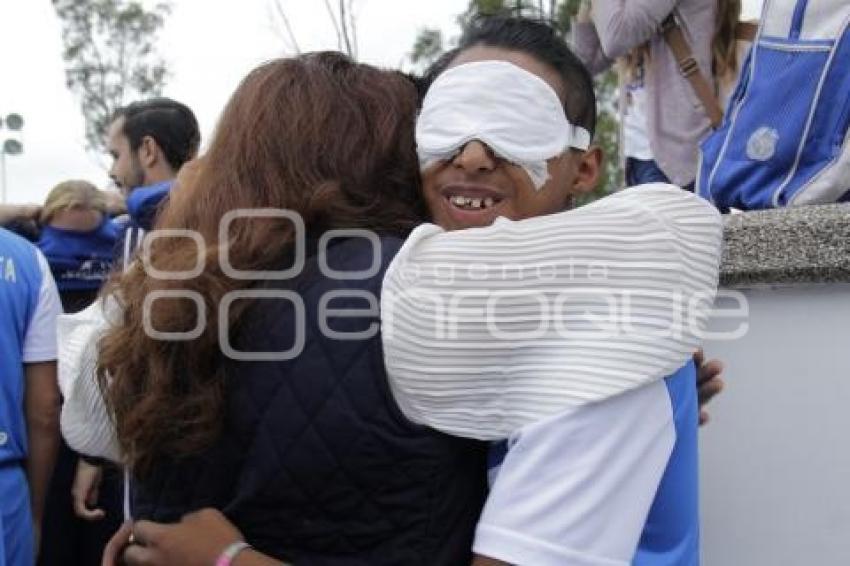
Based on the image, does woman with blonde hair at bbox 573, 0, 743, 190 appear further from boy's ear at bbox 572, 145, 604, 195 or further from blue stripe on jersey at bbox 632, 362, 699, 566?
blue stripe on jersey at bbox 632, 362, 699, 566

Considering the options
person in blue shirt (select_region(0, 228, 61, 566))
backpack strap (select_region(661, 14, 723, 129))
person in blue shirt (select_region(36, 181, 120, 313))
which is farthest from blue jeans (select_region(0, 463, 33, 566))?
backpack strap (select_region(661, 14, 723, 129))

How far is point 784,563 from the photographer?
2.09 metres

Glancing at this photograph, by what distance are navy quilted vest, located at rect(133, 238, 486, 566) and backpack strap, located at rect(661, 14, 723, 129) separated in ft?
7.46

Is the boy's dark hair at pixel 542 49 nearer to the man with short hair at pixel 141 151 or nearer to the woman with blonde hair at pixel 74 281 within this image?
the man with short hair at pixel 141 151

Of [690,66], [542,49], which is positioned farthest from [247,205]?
[690,66]

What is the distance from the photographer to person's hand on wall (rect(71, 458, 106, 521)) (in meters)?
3.45

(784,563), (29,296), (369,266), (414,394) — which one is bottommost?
(784,563)

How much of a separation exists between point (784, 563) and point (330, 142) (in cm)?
136

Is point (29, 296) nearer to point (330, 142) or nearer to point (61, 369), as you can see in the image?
point (61, 369)

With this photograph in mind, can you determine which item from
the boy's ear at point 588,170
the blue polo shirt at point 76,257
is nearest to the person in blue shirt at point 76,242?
the blue polo shirt at point 76,257

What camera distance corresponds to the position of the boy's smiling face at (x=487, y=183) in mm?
1599

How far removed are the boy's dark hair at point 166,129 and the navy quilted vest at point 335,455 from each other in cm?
269

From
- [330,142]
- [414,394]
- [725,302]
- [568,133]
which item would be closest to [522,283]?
[414,394]

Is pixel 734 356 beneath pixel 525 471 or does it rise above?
beneath
